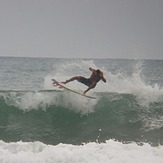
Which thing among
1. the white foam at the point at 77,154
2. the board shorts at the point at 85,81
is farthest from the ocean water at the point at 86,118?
the board shorts at the point at 85,81

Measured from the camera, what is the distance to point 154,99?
14.7ft

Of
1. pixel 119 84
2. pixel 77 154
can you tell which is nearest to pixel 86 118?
pixel 119 84

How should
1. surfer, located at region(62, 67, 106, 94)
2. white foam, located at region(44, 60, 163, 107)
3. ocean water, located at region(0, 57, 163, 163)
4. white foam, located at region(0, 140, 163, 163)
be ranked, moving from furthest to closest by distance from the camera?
white foam, located at region(44, 60, 163, 107), surfer, located at region(62, 67, 106, 94), ocean water, located at region(0, 57, 163, 163), white foam, located at region(0, 140, 163, 163)

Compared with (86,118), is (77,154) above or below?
below

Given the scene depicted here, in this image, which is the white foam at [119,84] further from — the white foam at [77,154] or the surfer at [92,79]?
the white foam at [77,154]

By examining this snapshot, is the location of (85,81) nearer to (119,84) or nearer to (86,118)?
(86,118)

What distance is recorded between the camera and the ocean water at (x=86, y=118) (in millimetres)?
3088

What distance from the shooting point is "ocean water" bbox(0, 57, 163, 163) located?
122 inches

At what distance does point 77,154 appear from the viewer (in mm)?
3045

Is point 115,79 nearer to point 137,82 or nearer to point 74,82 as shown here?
point 137,82

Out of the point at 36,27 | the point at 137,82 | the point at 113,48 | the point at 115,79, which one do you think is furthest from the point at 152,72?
the point at 36,27

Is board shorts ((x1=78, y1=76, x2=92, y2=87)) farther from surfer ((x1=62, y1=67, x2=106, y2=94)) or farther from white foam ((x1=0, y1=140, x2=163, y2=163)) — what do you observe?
white foam ((x1=0, y1=140, x2=163, y2=163))

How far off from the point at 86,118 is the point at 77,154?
1.20 metres

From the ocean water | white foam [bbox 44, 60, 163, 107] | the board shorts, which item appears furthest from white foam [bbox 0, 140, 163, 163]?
white foam [bbox 44, 60, 163, 107]
